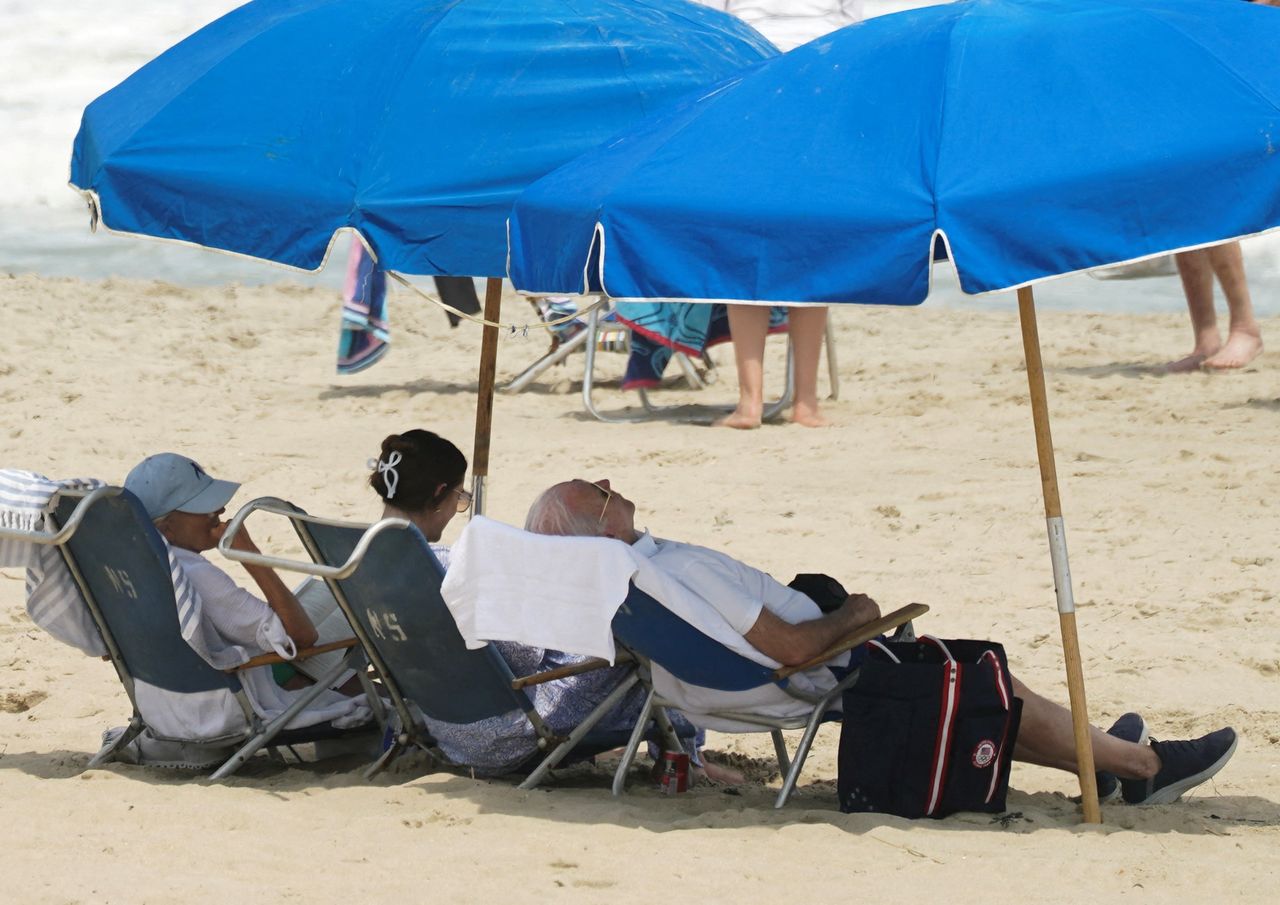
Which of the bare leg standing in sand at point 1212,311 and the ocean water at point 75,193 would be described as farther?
the ocean water at point 75,193

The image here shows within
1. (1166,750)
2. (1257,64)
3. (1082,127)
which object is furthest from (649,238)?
(1166,750)

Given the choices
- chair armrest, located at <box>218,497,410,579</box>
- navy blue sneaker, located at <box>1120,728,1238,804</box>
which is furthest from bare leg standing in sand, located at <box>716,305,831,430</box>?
chair armrest, located at <box>218,497,410,579</box>

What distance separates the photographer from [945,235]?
9.52 feet

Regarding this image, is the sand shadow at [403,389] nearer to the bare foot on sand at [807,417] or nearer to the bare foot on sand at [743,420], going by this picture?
the bare foot on sand at [743,420]

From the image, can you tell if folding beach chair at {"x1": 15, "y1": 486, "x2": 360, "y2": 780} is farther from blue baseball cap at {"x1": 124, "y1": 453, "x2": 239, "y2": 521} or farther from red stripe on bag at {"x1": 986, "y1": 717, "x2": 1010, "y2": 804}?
red stripe on bag at {"x1": 986, "y1": 717, "x2": 1010, "y2": 804}

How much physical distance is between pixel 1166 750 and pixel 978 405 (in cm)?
483


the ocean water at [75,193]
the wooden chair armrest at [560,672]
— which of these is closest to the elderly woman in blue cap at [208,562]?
the wooden chair armrest at [560,672]

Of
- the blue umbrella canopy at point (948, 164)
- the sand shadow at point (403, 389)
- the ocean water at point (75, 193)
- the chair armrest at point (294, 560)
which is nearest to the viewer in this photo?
the blue umbrella canopy at point (948, 164)

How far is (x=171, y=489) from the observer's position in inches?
164

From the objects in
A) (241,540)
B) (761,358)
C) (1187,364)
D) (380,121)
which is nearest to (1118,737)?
(241,540)

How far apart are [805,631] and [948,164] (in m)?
1.25

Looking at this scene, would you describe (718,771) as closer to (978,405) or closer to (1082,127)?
(1082,127)

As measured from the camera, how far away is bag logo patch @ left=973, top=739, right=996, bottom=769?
382 centimetres

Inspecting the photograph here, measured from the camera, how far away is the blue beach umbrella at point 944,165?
2908 mm
